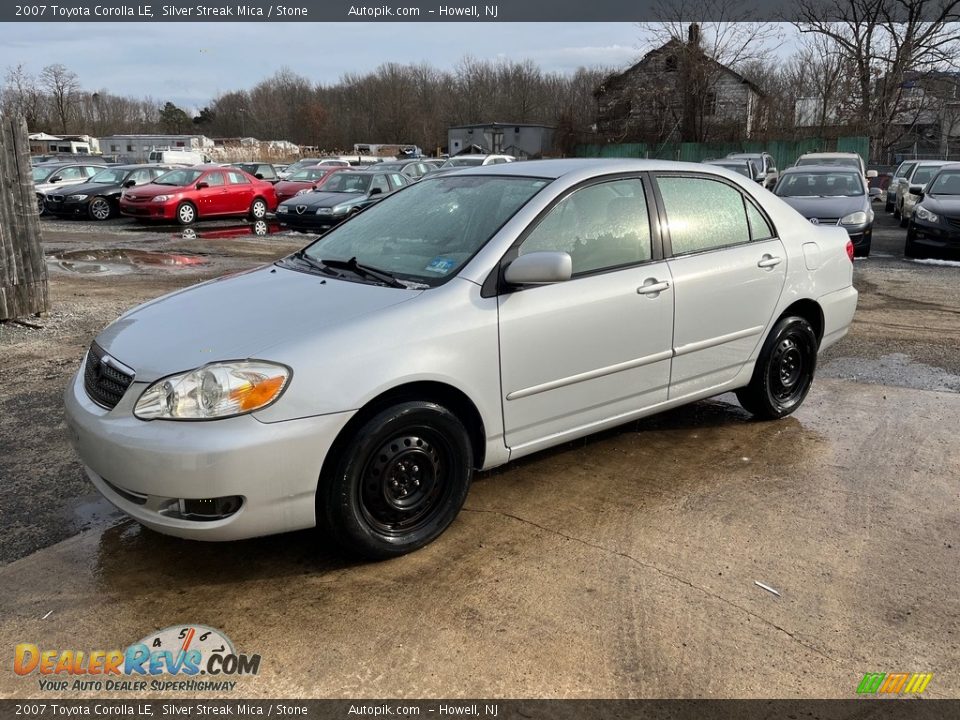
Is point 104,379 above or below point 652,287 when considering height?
below

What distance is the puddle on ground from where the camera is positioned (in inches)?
472

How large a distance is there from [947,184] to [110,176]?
2087cm

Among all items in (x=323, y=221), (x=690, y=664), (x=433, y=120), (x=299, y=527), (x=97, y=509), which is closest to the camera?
(x=690, y=664)

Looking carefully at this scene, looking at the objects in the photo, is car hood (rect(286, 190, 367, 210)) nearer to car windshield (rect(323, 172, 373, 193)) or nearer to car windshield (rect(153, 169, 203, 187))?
car windshield (rect(323, 172, 373, 193))

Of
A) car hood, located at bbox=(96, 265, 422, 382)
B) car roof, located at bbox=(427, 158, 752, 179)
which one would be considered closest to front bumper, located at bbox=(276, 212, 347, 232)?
car roof, located at bbox=(427, 158, 752, 179)

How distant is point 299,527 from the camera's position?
309 centimetres

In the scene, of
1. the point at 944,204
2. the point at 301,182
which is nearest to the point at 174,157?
the point at 301,182

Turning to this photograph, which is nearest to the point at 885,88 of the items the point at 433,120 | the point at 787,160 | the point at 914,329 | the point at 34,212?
the point at 787,160

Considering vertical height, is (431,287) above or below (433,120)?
below

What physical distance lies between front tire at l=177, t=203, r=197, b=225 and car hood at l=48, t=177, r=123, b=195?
3273mm

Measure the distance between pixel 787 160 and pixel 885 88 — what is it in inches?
223

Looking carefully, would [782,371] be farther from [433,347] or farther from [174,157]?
[174,157]

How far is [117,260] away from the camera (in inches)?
516

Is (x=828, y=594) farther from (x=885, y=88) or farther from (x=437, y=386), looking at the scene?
(x=885, y=88)
